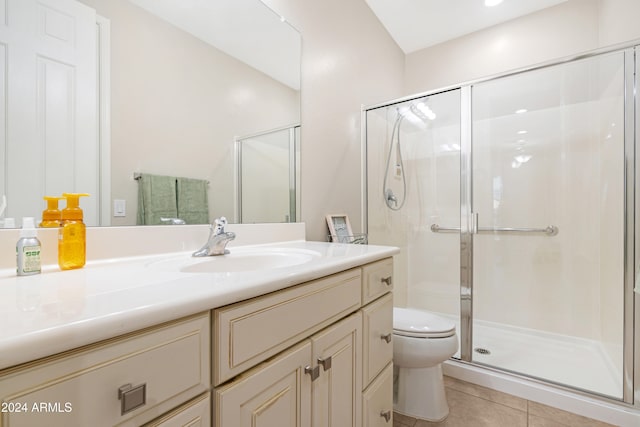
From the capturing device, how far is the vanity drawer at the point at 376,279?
1.02m

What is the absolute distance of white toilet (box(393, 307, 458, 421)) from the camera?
1.41 m

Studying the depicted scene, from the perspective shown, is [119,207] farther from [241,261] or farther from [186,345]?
[186,345]

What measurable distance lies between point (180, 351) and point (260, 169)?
1.04 m

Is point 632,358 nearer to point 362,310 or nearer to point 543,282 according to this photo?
point 543,282

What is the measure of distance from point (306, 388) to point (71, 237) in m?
0.72

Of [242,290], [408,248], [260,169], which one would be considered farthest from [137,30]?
[408,248]

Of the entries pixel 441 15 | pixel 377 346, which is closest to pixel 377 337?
pixel 377 346

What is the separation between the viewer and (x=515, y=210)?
2.33 meters

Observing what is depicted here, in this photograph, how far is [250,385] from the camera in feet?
1.97

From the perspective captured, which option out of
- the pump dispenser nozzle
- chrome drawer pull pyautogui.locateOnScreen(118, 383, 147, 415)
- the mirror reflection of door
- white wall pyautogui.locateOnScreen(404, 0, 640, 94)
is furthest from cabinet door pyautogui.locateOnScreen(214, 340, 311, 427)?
white wall pyautogui.locateOnScreen(404, 0, 640, 94)

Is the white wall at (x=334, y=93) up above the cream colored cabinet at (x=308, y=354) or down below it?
above

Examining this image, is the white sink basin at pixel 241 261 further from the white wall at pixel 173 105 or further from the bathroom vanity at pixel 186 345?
the white wall at pixel 173 105

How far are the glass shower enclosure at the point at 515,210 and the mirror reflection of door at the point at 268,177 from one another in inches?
34.5

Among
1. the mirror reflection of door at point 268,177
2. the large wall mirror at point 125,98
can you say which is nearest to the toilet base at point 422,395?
the mirror reflection of door at point 268,177
